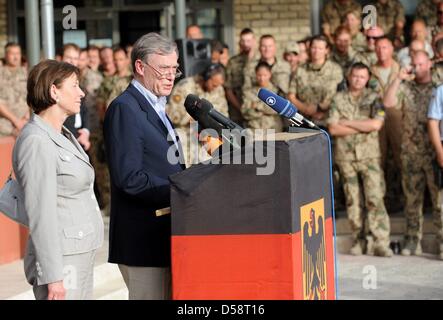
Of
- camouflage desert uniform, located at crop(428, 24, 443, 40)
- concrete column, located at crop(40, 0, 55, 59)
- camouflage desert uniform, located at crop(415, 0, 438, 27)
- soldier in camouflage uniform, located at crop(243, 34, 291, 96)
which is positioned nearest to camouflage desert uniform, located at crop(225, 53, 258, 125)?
soldier in camouflage uniform, located at crop(243, 34, 291, 96)

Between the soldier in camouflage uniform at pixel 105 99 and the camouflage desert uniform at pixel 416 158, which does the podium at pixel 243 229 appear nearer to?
the camouflage desert uniform at pixel 416 158

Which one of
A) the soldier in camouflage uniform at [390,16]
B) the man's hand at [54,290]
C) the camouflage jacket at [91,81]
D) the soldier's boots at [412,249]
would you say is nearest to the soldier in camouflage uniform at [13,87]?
the camouflage jacket at [91,81]

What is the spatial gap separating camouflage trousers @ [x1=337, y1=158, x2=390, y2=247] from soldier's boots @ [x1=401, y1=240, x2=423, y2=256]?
0.75 ft

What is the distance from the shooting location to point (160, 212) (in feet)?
13.2

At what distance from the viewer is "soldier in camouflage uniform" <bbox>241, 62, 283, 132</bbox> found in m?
11.2

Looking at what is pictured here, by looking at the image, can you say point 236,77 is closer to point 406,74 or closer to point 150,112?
point 406,74

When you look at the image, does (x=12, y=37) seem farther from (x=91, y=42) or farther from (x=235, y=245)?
(x=235, y=245)

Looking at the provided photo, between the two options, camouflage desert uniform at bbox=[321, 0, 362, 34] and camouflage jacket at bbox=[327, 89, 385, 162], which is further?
camouflage desert uniform at bbox=[321, 0, 362, 34]

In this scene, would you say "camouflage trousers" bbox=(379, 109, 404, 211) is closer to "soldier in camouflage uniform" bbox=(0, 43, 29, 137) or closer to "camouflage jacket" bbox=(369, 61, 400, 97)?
"camouflage jacket" bbox=(369, 61, 400, 97)

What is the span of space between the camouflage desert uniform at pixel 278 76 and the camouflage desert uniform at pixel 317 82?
0.83 ft

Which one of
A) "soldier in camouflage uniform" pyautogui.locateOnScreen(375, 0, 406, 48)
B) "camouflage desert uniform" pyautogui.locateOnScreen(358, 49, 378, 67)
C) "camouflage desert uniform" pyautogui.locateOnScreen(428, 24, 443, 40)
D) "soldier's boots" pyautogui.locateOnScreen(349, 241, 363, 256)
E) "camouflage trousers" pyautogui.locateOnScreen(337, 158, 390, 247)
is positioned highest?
"soldier in camouflage uniform" pyautogui.locateOnScreen(375, 0, 406, 48)

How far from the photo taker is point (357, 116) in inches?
400
